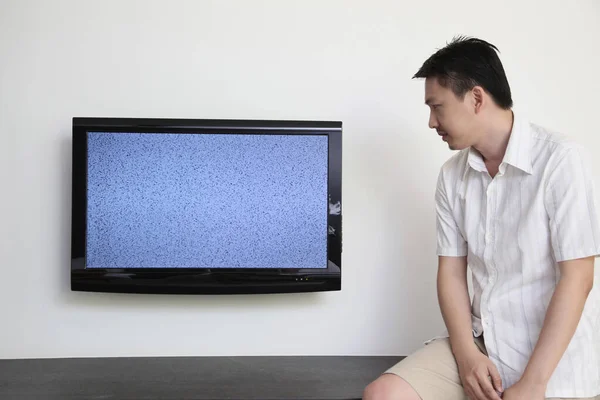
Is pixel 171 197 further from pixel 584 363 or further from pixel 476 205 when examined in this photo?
pixel 584 363

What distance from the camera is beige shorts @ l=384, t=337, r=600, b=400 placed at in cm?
159

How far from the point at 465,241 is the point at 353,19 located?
1.04 m

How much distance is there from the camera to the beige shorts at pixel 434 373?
159 cm

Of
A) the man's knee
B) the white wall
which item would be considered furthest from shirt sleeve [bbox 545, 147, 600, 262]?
the white wall

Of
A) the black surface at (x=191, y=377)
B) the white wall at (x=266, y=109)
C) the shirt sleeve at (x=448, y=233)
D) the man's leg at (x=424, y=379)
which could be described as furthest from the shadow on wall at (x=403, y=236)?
the man's leg at (x=424, y=379)

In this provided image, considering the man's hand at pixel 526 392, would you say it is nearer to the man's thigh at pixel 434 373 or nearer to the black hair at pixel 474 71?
the man's thigh at pixel 434 373

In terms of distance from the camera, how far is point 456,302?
69.2 inches

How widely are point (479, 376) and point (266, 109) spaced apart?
1.27 m

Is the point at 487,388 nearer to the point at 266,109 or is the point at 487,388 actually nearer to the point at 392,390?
the point at 392,390

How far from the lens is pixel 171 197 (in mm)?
2160

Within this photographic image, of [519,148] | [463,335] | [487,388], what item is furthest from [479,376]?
[519,148]

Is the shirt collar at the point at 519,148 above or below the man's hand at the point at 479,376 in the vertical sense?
above

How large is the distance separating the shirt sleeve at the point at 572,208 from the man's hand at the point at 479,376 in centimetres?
34

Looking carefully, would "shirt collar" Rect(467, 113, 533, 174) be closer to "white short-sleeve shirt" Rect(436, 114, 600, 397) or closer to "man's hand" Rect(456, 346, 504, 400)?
"white short-sleeve shirt" Rect(436, 114, 600, 397)
